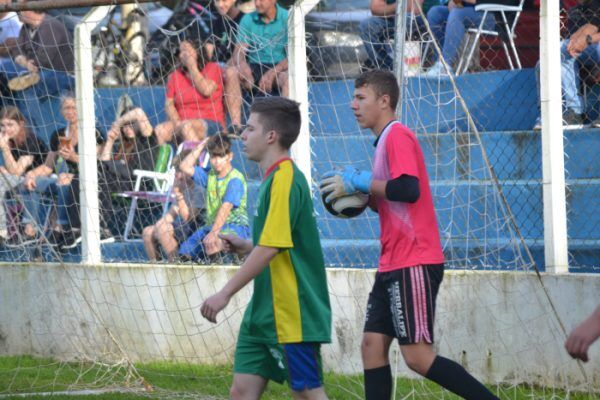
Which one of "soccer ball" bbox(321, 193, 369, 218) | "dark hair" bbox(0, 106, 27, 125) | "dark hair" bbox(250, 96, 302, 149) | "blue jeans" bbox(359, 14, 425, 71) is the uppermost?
"dark hair" bbox(250, 96, 302, 149)

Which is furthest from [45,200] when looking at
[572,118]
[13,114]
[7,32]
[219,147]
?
[572,118]

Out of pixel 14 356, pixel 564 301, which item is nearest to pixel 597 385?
pixel 564 301

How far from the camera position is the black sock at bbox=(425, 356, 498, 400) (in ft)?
18.4

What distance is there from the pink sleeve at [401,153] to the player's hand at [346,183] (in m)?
0.14

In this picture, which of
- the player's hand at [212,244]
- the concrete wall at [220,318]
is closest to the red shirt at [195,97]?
the player's hand at [212,244]

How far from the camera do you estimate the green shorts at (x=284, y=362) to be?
5188mm

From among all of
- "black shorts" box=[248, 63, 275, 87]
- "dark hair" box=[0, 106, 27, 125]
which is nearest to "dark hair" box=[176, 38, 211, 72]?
"black shorts" box=[248, 63, 275, 87]

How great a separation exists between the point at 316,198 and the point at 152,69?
2404mm

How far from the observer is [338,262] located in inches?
331

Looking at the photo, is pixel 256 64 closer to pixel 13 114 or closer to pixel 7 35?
pixel 13 114

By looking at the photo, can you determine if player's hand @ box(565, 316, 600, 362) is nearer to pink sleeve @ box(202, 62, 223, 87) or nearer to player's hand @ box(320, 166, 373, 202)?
player's hand @ box(320, 166, 373, 202)

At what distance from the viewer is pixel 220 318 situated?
8547mm

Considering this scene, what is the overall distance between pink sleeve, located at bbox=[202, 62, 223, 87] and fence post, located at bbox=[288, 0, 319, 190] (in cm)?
95

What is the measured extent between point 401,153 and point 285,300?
0.98 m
